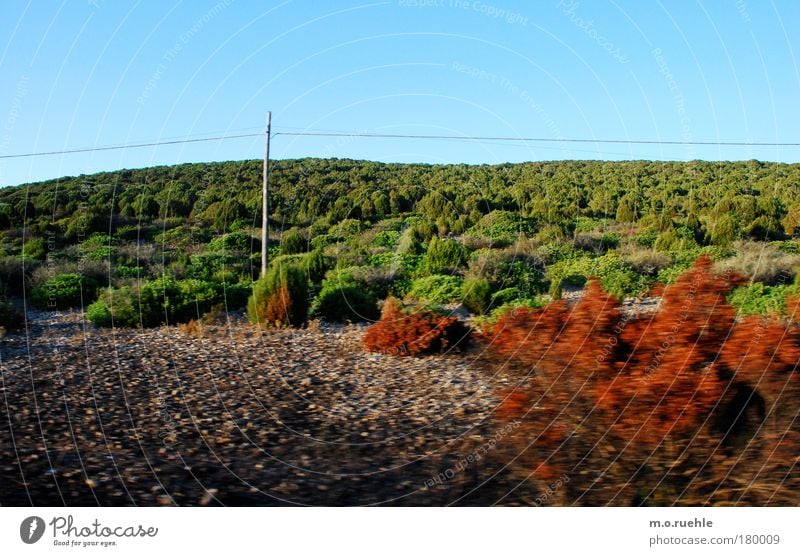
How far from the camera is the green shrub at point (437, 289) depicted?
42.6 feet

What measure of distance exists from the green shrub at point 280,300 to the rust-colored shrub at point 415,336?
2525 mm

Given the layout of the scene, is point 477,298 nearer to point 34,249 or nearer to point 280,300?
point 280,300

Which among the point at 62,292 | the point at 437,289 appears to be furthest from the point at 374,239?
the point at 62,292

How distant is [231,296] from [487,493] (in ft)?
34.7

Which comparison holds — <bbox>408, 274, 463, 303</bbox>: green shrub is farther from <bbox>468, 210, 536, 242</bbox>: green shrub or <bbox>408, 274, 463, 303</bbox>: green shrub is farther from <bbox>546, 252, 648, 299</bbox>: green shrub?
<bbox>468, 210, 536, 242</bbox>: green shrub

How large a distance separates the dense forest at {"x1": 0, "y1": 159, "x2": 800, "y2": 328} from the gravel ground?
7.96ft

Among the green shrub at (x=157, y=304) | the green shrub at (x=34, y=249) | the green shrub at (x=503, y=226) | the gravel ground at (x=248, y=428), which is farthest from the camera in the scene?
the green shrub at (x=503, y=226)

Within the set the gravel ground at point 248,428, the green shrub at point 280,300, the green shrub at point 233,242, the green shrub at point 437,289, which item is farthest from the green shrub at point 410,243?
the gravel ground at point 248,428

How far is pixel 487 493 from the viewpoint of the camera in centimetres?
357

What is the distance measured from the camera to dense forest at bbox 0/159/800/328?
12250 millimetres

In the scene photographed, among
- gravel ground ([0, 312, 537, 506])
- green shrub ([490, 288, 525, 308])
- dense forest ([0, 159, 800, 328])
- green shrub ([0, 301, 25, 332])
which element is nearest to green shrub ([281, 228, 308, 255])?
dense forest ([0, 159, 800, 328])

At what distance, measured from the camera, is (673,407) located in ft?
10.8

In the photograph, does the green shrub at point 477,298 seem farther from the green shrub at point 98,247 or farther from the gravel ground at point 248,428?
the green shrub at point 98,247

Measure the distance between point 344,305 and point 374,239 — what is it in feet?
29.7
